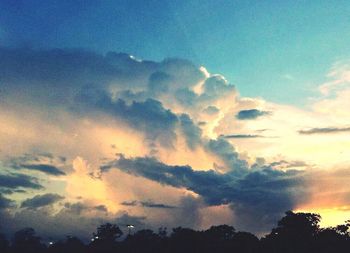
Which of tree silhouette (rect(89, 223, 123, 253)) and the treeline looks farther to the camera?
tree silhouette (rect(89, 223, 123, 253))

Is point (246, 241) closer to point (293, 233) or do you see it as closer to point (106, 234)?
point (293, 233)

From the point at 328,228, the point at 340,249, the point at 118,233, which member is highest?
the point at 118,233

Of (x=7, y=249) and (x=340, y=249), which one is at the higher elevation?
(x=7, y=249)

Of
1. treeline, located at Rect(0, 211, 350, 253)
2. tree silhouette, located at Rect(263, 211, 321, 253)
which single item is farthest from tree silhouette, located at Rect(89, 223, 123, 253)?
tree silhouette, located at Rect(263, 211, 321, 253)

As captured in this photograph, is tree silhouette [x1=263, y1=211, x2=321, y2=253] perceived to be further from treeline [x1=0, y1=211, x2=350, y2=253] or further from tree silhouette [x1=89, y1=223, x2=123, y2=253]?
tree silhouette [x1=89, y1=223, x2=123, y2=253]

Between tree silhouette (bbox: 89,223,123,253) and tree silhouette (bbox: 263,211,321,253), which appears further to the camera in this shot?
tree silhouette (bbox: 89,223,123,253)

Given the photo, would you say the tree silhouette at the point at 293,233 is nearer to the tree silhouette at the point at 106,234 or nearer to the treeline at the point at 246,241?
the treeline at the point at 246,241

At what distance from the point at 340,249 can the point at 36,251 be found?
415ft

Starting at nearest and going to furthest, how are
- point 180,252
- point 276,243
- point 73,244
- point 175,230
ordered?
point 276,243
point 180,252
point 175,230
point 73,244

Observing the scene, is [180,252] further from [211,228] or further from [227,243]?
[211,228]

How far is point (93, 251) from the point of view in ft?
442

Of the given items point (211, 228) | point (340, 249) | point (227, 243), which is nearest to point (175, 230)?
point (211, 228)

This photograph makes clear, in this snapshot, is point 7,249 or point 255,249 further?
point 7,249

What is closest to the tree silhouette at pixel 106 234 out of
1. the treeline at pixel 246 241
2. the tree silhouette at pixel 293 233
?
the treeline at pixel 246 241
